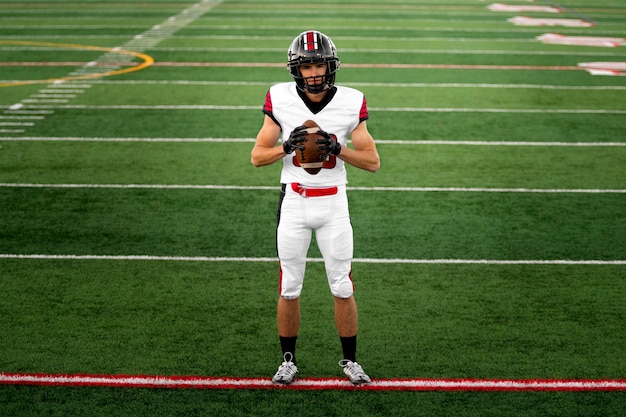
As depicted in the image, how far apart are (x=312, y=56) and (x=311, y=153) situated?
0.45 m

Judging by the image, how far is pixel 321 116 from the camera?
4.23m

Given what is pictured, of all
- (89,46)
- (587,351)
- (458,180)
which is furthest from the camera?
(89,46)

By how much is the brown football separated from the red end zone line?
112cm

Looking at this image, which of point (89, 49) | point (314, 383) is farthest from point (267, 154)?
point (89, 49)

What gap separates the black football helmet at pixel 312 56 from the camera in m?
4.10

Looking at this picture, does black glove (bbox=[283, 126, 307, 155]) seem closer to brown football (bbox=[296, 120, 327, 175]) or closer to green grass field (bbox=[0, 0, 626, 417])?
brown football (bbox=[296, 120, 327, 175])

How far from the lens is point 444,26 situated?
1750cm

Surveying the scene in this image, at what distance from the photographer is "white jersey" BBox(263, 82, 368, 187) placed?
166 inches

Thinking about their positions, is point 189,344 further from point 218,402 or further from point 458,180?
point 458,180

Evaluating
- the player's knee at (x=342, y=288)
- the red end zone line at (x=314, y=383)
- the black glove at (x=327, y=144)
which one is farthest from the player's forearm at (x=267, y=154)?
the red end zone line at (x=314, y=383)

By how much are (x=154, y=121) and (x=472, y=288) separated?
5245 mm

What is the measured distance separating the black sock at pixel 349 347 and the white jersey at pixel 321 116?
2.59ft

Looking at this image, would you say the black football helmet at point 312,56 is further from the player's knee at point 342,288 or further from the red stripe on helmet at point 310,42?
the player's knee at point 342,288

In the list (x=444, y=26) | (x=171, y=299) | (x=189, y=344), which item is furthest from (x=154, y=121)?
(x=444, y=26)
